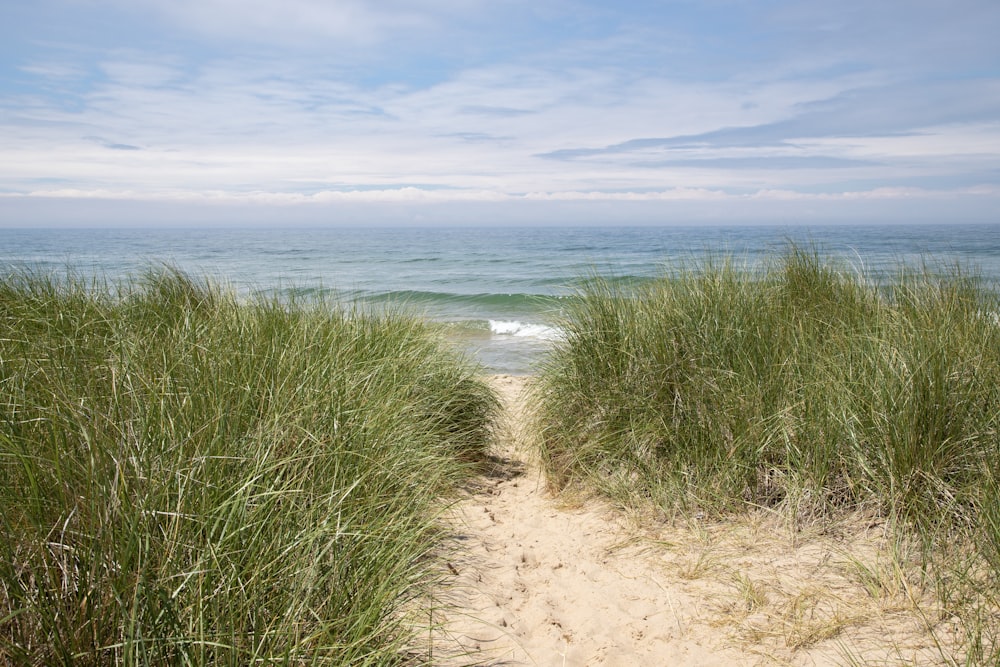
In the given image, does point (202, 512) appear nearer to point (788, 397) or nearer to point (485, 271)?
point (788, 397)

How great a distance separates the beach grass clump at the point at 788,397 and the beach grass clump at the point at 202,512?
1.39 metres

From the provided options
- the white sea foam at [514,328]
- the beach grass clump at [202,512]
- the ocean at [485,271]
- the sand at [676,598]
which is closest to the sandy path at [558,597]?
the sand at [676,598]

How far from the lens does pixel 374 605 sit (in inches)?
79.2

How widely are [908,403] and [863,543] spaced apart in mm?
693

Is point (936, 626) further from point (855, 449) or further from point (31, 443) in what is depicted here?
point (31, 443)

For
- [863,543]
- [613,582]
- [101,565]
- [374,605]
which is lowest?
[613,582]

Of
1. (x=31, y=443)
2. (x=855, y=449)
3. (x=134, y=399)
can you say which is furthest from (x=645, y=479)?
(x=31, y=443)

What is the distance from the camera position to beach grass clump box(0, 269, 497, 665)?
5.43 ft

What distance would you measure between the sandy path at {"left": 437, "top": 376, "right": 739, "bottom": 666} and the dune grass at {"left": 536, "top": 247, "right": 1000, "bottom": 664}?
1.25 feet

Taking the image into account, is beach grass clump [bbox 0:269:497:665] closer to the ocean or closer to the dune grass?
the dune grass

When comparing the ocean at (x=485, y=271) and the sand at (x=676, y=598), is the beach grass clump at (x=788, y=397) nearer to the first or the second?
the sand at (x=676, y=598)

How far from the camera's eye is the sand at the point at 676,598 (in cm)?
253

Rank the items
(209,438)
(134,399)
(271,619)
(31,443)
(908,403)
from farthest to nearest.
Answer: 1. (908,403)
2. (209,438)
3. (134,399)
4. (31,443)
5. (271,619)

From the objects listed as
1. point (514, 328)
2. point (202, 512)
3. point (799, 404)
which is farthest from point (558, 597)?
point (514, 328)
